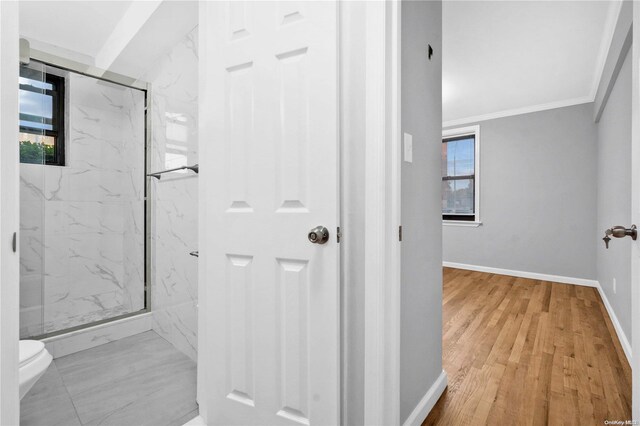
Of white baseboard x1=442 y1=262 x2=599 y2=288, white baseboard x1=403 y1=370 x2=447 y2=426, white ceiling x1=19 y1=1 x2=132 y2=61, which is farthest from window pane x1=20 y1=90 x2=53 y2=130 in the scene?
white baseboard x1=442 y1=262 x2=599 y2=288

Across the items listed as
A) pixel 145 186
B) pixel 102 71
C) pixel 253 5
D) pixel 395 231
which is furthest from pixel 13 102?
pixel 102 71

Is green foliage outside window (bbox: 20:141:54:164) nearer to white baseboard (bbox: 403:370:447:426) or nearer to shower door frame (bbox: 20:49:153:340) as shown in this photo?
shower door frame (bbox: 20:49:153:340)

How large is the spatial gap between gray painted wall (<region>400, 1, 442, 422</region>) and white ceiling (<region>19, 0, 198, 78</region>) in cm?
135

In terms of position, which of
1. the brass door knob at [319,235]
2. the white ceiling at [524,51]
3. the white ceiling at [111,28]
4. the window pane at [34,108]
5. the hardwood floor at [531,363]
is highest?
the white ceiling at [524,51]

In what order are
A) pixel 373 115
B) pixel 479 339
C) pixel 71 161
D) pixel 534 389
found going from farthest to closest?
pixel 71 161, pixel 479 339, pixel 534 389, pixel 373 115

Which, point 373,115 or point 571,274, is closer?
point 373,115

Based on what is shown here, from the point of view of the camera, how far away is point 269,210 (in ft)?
4.09

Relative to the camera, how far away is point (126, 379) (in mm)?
1854

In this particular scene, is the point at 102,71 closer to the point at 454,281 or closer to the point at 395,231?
the point at 395,231

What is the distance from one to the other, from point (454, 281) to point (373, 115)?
3.82 metres

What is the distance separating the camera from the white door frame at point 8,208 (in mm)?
695

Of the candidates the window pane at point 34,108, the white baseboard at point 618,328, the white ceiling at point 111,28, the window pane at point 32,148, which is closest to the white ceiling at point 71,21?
the white ceiling at point 111,28

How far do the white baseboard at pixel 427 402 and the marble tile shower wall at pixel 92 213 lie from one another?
226 cm

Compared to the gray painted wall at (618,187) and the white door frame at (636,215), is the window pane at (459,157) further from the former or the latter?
the white door frame at (636,215)
